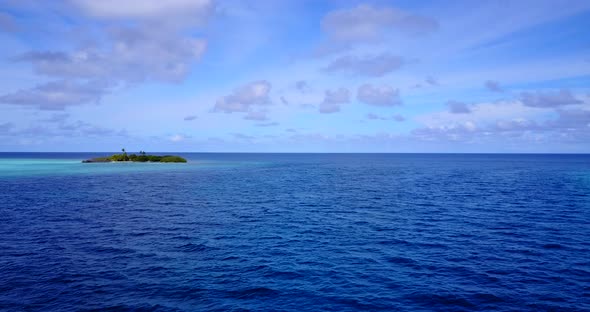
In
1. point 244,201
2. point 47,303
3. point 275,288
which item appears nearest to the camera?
point 47,303

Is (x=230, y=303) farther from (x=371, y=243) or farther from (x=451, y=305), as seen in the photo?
(x=371, y=243)

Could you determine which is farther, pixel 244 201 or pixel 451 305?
pixel 244 201

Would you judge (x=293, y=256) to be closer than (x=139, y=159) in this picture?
Yes

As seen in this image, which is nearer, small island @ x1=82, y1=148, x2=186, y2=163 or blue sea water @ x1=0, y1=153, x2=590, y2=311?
blue sea water @ x1=0, y1=153, x2=590, y2=311

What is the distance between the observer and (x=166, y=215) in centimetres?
4888

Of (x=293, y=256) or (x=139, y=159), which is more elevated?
(x=139, y=159)

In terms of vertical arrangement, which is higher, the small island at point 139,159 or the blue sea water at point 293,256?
the small island at point 139,159

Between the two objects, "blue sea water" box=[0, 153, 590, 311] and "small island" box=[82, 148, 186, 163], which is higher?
"small island" box=[82, 148, 186, 163]

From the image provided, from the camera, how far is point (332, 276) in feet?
86.9

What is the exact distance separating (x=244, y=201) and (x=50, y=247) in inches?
1225

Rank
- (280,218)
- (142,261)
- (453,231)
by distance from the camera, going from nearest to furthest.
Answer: (142,261), (453,231), (280,218)

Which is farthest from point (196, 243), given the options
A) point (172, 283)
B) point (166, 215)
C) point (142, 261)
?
point (166, 215)

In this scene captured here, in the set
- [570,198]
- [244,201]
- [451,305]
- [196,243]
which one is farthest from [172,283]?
[570,198]

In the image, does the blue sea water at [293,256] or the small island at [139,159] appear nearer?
the blue sea water at [293,256]
